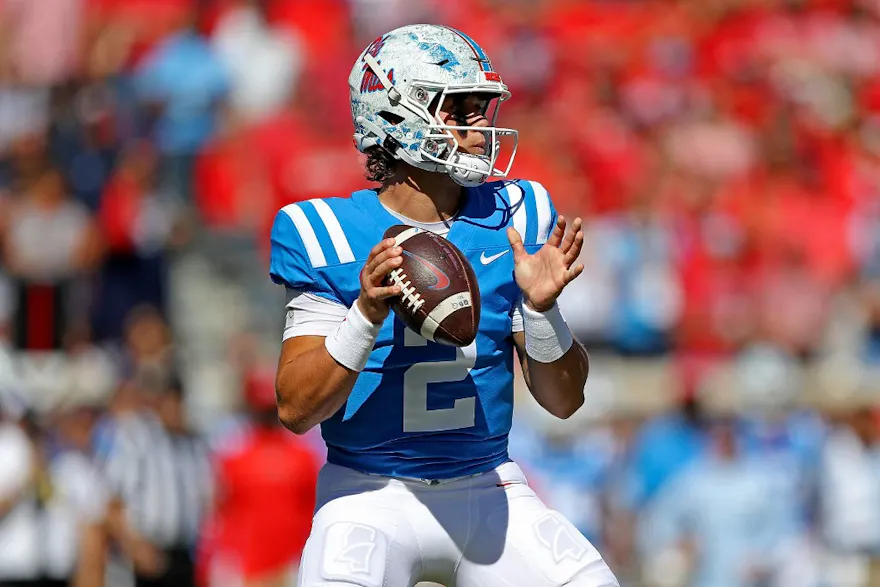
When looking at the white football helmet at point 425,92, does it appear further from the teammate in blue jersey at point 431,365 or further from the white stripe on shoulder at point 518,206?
the white stripe on shoulder at point 518,206

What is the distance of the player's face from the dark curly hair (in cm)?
20

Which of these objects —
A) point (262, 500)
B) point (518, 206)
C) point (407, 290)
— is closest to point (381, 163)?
point (518, 206)

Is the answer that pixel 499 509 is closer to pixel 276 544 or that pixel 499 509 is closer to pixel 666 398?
pixel 276 544

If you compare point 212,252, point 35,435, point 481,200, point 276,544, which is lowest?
point 276,544

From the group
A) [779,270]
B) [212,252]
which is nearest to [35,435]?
[212,252]

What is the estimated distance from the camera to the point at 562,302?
941 cm

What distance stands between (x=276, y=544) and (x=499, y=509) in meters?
4.08

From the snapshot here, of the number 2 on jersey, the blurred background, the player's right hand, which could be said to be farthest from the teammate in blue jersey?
the blurred background

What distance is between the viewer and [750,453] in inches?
329

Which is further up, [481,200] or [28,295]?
[481,200]

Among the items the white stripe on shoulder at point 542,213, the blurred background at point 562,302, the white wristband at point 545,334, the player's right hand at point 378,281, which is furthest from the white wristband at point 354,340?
the blurred background at point 562,302

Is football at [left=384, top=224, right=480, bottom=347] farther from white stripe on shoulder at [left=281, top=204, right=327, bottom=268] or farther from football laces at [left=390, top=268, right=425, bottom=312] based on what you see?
white stripe on shoulder at [left=281, top=204, right=327, bottom=268]

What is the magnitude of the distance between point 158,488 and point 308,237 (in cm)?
401

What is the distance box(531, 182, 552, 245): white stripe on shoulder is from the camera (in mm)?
3791
